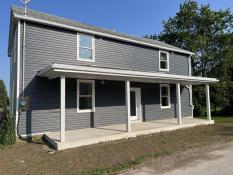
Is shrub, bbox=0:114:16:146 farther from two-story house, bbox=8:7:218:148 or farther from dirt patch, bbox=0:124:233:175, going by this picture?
two-story house, bbox=8:7:218:148

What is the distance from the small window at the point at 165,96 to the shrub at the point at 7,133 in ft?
31.7

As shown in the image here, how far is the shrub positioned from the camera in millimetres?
8633

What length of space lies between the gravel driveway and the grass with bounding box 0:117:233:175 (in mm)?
387

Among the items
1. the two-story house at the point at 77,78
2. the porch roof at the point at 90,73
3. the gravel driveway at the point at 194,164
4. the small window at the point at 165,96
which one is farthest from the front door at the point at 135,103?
the gravel driveway at the point at 194,164

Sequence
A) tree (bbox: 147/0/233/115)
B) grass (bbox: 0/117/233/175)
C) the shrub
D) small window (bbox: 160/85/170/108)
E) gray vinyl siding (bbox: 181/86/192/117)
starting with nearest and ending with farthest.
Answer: grass (bbox: 0/117/233/175), the shrub, small window (bbox: 160/85/170/108), gray vinyl siding (bbox: 181/86/192/117), tree (bbox: 147/0/233/115)

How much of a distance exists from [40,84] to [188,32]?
22093mm

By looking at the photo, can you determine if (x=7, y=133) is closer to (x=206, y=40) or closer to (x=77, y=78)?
(x=77, y=78)

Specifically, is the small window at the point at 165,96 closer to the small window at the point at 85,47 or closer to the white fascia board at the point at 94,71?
the white fascia board at the point at 94,71

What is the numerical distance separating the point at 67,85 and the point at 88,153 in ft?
14.7

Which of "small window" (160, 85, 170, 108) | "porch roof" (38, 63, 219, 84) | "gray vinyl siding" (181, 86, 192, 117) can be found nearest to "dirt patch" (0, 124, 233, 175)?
"porch roof" (38, 63, 219, 84)

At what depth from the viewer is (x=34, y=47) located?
1015cm

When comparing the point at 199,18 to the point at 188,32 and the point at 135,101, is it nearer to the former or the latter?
the point at 188,32

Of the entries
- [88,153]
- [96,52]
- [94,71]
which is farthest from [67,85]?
[88,153]

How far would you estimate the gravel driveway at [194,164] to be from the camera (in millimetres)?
5273
